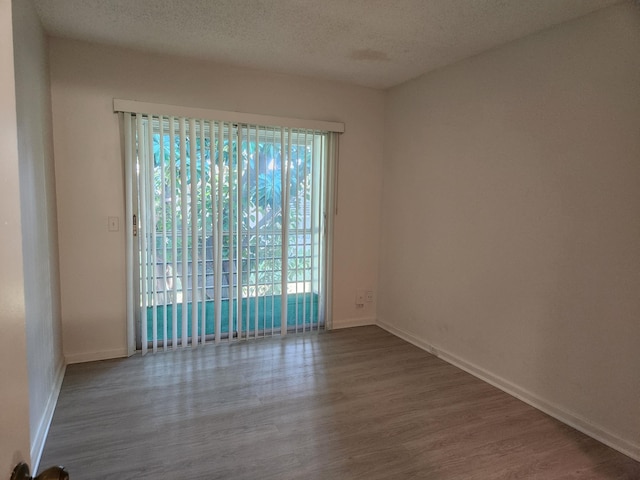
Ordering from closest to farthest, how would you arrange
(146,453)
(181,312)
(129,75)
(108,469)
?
(108,469), (146,453), (129,75), (181,312)

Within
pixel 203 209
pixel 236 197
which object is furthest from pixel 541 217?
pixel 203 209

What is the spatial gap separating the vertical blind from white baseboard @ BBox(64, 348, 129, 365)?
0.47 ft

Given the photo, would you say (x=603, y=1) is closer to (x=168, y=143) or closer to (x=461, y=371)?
(x=461, y=371)

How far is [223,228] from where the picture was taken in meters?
3.39

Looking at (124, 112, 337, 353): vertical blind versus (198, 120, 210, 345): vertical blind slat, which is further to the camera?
(198, 120, 210, 345): vertical blind slat

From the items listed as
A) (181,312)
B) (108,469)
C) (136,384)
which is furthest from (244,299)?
(108,469)

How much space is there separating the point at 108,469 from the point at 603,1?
11.6 ft

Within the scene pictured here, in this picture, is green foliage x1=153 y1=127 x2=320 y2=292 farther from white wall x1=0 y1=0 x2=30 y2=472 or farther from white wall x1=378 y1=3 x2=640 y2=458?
white wall x1=0 y1=0 x2=30 y2=472

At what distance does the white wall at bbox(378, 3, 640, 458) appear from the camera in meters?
2.07

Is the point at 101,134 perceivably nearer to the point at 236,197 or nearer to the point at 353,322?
the point at 236,197

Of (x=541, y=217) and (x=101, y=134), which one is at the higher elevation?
(x=101, y=134)

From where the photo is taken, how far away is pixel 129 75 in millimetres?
3021

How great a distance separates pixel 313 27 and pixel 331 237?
193cm

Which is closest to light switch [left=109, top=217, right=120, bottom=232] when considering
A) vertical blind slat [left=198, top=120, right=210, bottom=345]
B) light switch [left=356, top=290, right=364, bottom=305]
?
vertical blind slat [left=198, top=120, right=210, bottom=345]
